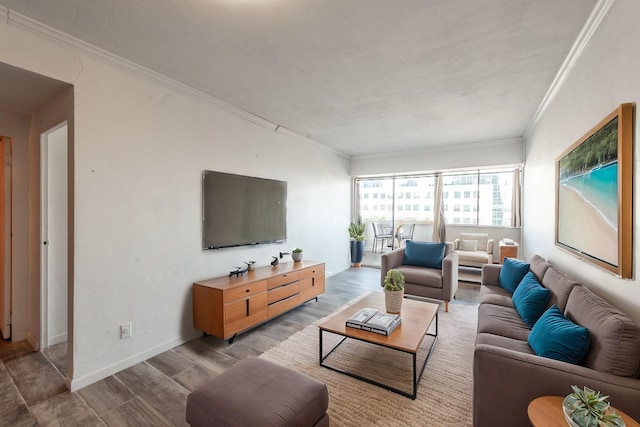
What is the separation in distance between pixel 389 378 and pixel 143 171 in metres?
2.77

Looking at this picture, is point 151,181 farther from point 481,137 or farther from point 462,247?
point 462,247

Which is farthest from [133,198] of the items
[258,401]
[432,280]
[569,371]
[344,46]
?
[432,280]

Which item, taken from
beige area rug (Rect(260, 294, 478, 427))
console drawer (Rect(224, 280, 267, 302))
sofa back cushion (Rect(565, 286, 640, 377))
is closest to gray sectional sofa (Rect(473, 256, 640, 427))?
sofa back cushion (Rect(565, 286, 640, 377))

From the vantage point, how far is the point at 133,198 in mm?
2459

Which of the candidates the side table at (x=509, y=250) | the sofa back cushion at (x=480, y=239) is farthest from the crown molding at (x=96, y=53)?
the sofa back cushion at (x=480, y=239)

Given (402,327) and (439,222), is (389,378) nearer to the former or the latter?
(402,327)

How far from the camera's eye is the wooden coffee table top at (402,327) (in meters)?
2.06

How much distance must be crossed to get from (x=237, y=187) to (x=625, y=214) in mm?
3310

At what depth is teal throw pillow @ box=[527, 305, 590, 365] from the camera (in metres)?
1.43

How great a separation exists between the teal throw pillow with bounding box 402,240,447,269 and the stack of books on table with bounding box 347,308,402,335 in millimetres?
1964

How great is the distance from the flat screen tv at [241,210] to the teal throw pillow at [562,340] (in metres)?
2.95

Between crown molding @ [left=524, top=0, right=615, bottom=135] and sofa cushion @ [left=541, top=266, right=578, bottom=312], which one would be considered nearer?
crown molding @ [left=524, top=0, right=615, bottom=135]

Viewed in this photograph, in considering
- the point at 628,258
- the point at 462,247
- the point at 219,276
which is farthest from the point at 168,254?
the point at 462,247

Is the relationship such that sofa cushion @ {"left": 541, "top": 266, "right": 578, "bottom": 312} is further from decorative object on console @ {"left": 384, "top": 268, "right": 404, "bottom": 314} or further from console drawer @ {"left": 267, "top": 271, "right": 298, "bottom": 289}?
console drawer @ {"left": 267, "top": 271, "right": 298, "bottom": 289}
